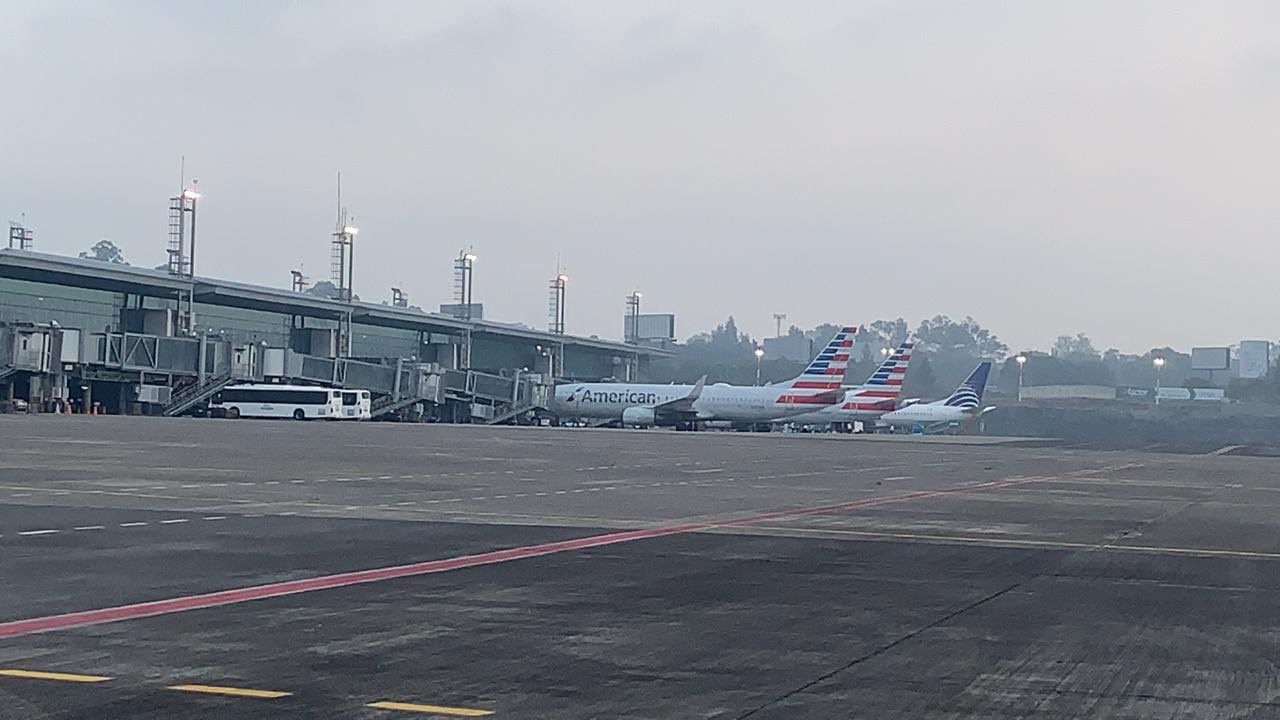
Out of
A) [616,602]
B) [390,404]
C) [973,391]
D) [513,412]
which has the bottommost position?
[616,602]

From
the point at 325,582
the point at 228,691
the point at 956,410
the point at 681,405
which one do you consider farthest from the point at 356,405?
the point at 228,691

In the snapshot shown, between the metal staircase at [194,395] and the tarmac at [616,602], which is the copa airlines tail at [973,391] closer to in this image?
the metal staircase at [194,395]

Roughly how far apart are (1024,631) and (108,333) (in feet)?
258

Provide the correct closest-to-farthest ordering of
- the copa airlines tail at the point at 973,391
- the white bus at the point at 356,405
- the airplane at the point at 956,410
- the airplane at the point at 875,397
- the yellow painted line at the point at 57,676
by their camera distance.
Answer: the yellow painted line at the point at 57,676
the white bus at the point at 356,405
the airplane at the point at 875,397
the airplane at the point at 956,410
the copa airlines tail at the point at 973,391

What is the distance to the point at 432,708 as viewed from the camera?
27.5ft

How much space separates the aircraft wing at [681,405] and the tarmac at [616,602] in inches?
2808

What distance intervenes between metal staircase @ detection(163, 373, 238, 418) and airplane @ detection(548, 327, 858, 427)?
82.6 feet

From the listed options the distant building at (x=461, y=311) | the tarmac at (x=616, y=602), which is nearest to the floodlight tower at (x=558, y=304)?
the distant building at (x=461, y=311)

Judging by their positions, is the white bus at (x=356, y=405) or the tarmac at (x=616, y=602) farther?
the white bus at (x=356, y=405)

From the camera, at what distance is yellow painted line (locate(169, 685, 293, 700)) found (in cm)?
869

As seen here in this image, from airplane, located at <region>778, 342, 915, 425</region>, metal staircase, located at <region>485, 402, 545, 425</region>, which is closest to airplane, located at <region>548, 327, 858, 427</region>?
airplane, located at <region>778, 342, 915, 425</region>

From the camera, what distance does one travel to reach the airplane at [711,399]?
9825 cm

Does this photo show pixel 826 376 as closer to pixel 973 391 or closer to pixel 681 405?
pixel 681 405

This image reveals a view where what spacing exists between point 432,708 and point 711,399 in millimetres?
93634
